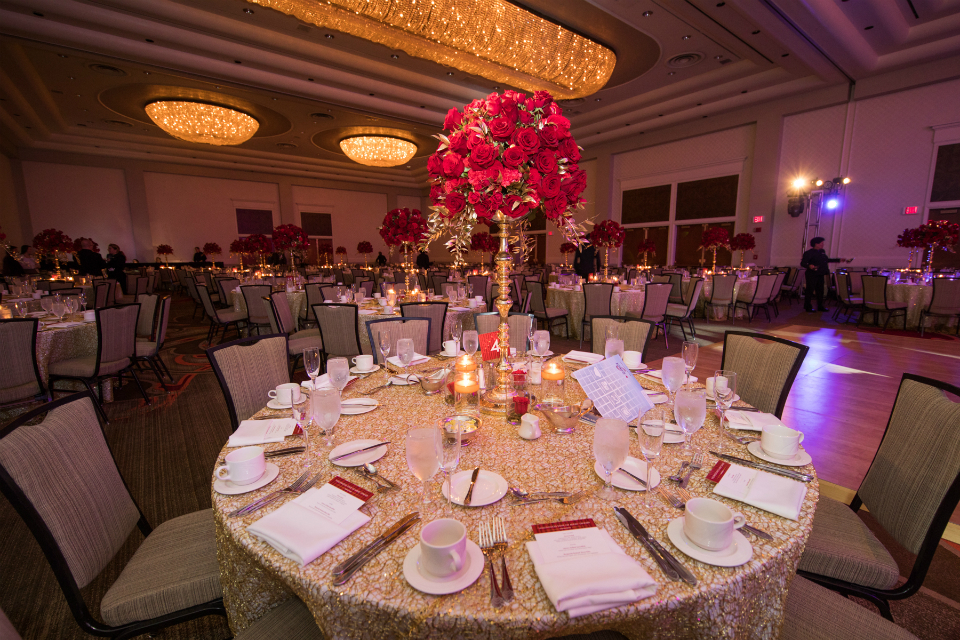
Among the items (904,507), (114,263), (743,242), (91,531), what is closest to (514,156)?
(904,507)

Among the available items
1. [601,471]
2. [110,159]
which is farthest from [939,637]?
[110,159]

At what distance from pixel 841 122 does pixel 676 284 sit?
235 inches

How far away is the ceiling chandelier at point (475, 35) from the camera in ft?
16.8

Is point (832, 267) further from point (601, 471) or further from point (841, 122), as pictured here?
point (601, 471)

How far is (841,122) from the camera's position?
9203 mm

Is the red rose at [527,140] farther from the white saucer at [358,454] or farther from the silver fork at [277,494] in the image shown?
the silver fork at [277,494]

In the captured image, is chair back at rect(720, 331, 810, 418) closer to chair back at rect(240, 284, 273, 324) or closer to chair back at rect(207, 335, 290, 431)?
chair back at rect(207, 335, 290, 431)

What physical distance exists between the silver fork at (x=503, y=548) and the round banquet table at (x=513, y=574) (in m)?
0.01

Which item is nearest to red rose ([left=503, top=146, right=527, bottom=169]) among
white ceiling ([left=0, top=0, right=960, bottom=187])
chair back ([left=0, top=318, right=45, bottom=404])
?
chair back ([left=0, top=318, right=45, bottom=404])

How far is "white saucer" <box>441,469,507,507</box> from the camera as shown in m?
1.03

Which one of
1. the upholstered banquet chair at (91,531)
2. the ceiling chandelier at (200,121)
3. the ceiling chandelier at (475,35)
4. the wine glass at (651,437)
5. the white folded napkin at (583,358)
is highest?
the ceiling chandelier at (475,35)

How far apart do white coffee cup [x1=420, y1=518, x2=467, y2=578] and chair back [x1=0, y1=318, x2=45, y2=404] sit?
150 inches

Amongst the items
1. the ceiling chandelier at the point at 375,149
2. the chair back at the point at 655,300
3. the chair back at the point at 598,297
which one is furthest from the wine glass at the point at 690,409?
the ceiling chandelier at the point at 375,149

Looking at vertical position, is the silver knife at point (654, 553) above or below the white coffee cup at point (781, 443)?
below
